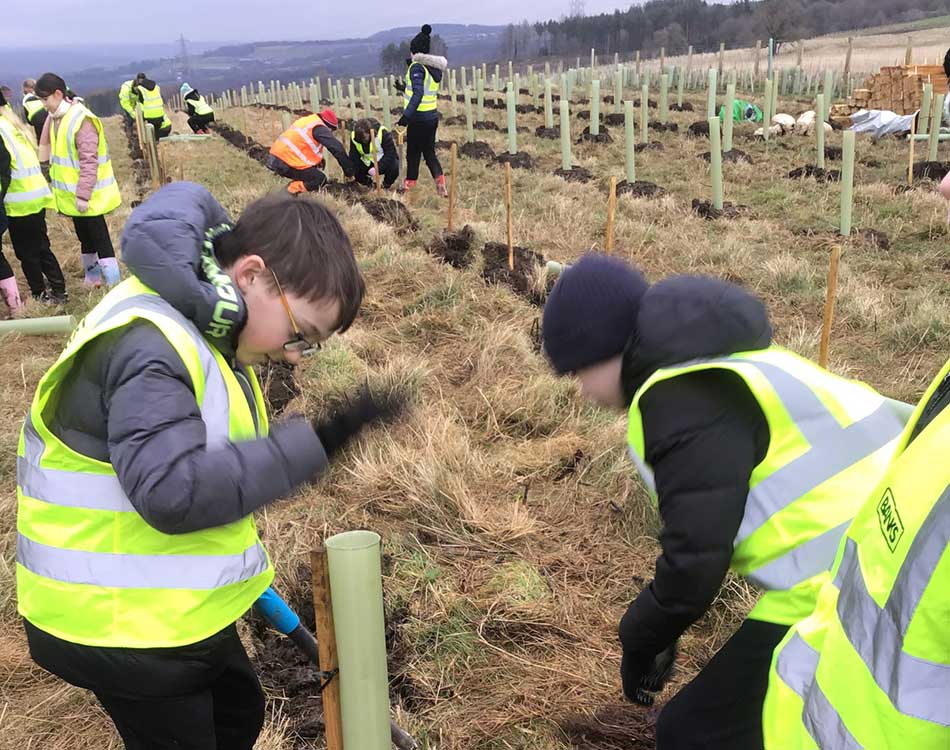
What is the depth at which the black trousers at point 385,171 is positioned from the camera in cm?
1040

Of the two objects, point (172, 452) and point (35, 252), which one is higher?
point (172, 452)

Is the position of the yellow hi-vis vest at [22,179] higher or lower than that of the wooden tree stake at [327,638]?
higher

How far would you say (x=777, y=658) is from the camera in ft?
3.39

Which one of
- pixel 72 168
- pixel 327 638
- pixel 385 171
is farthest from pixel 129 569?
pixel 385 171

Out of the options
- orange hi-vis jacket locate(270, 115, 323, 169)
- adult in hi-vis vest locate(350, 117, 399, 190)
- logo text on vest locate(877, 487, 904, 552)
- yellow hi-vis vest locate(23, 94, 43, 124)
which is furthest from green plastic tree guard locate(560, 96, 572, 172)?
logo text on vest locate(877, 487, 904, 552)

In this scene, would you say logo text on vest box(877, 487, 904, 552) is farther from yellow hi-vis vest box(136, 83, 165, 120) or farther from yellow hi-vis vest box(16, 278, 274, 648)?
yellow hi-vis vest box(136, 83, 165, 120)

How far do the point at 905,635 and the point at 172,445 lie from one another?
3.04 ft

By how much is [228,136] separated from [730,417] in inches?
841

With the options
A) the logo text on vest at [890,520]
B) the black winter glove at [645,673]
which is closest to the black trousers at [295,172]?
the black winter glove at [645,673]

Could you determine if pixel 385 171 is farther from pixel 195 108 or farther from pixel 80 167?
pixel 195 108

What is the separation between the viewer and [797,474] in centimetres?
123

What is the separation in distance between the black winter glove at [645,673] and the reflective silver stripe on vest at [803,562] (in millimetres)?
410

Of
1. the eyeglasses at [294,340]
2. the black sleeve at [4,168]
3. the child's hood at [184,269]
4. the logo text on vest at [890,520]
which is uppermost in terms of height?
the black sleeve at [4,168]

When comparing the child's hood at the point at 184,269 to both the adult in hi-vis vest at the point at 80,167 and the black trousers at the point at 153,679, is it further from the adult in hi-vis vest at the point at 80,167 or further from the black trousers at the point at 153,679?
the adult in hi-vis vest at the point at 80,167
